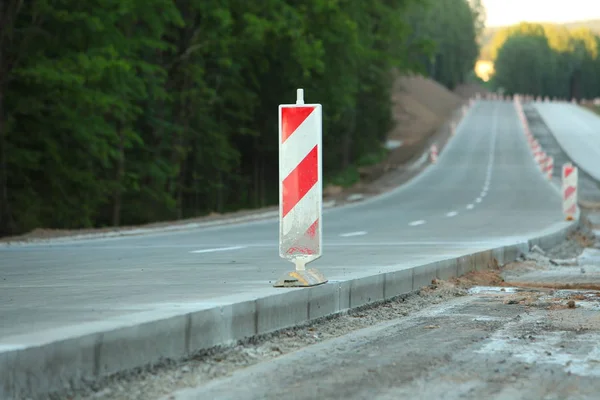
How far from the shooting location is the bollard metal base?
928cm

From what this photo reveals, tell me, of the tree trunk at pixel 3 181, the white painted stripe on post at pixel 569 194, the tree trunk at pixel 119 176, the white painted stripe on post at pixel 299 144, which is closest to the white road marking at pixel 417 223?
the white painted stripe on post at pixel 569 194

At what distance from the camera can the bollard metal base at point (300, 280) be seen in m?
9.28

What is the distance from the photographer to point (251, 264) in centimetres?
1273

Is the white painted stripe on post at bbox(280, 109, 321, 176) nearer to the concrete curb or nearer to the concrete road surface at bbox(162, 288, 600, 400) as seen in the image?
the concrete curb

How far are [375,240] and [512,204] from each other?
63.0 feet

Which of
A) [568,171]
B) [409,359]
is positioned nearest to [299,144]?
[409,359]

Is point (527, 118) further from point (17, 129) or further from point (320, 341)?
point (320, 341)

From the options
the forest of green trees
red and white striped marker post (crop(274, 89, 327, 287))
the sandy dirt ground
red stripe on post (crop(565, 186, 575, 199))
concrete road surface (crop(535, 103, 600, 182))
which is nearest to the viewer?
red and white striped marker post (crop(274, 89, 327, 287))

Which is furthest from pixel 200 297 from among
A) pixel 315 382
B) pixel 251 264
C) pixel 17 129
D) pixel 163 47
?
pixel 163 47

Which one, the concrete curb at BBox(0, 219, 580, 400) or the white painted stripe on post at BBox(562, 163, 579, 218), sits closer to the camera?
the concrete curb at BBox(0, 219, 580, 400)

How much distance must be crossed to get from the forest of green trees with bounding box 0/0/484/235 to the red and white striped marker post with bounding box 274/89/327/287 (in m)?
24.7

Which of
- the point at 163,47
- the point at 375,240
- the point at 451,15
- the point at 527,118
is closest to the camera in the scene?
the point at 375,240

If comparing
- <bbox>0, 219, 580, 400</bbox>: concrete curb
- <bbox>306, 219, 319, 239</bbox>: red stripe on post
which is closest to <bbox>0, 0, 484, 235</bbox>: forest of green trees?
<bbox>306, 219, 319, 239</bbox>: red stripe on post

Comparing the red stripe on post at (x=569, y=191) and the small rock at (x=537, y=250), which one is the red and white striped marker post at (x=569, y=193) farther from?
the small rock at (x=537, y=250)
